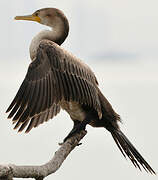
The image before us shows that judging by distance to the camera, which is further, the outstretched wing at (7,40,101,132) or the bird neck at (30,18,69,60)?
the bird neck at (30,18,69,60)

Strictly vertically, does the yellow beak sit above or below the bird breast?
above

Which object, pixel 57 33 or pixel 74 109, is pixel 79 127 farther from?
pixel 57 33

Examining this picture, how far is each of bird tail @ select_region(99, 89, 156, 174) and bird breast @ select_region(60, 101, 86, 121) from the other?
0.32 metres

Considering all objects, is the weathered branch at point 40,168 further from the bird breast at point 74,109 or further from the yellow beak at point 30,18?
the yellow beak at point 30,18

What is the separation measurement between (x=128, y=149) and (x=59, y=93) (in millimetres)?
1278

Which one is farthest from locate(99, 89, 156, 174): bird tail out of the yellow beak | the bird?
Answer: the yellow beak

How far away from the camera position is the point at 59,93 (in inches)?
281

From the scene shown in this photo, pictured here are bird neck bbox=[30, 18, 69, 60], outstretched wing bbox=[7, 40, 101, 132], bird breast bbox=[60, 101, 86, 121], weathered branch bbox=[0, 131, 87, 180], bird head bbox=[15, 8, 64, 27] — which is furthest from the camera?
bird head bbox=[15, 8, 64, 27]

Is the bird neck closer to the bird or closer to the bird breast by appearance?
the bird

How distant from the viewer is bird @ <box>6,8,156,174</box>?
700cm

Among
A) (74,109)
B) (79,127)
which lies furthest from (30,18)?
(79,127)

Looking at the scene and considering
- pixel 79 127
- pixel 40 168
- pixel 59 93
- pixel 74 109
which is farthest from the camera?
pixel 74 109

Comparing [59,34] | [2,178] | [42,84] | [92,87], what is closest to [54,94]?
[42,84]

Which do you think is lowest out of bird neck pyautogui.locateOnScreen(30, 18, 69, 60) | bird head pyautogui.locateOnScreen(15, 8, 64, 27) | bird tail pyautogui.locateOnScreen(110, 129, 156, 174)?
bird tail pyautogui.locateOnScreen(110, 129, 156, 174)
